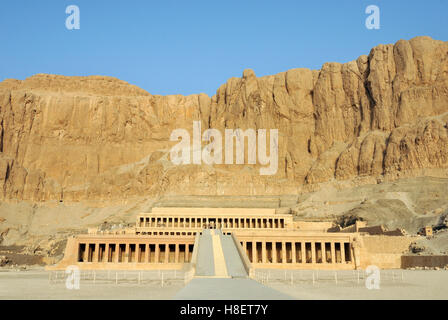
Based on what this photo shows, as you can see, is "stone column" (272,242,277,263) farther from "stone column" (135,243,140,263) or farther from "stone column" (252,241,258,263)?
"stone column" (135,243,140,263)

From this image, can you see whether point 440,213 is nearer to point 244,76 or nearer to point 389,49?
point 389,49

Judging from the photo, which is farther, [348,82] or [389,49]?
[348,82]

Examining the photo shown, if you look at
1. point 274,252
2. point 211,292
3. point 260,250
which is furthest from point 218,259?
point 211,292

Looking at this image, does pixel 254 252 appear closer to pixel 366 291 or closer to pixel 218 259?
pixel 218 259

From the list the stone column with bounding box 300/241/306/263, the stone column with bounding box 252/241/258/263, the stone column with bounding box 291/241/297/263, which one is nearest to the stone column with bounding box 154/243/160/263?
the stone column with bounding box 252/241/258/263

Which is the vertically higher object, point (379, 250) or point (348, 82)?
point (348, 82)
